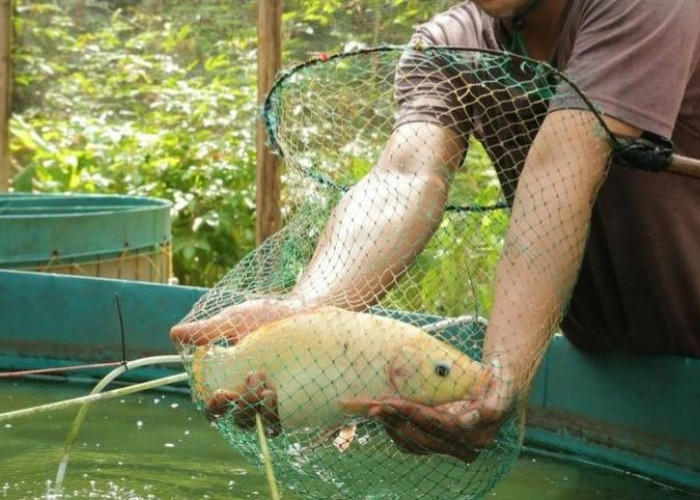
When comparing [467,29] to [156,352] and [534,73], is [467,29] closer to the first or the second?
[534,73]

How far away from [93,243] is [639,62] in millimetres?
2847

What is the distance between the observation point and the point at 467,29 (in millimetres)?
2930

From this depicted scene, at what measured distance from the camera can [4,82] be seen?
19.9ft

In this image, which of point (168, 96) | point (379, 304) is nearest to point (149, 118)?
point (168, 96)

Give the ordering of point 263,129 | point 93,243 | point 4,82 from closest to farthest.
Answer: point 263,129 < point 93,243 < point 4,82

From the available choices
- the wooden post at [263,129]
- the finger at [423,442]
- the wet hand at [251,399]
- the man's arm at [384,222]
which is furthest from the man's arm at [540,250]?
the wooden post at [263,129]

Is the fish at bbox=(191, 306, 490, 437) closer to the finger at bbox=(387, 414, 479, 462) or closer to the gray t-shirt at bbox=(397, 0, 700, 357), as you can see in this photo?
the finger at bbox=(387, 414, 479, 462)

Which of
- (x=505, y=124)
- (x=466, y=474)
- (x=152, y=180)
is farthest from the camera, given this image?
(x=152, y=180)

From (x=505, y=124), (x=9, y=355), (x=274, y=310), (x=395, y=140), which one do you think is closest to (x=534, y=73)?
(x=505, y=124)

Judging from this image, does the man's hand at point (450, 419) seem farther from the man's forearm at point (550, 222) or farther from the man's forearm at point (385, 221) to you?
the man's forearm at point (385, 221)

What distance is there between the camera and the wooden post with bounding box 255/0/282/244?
481cm

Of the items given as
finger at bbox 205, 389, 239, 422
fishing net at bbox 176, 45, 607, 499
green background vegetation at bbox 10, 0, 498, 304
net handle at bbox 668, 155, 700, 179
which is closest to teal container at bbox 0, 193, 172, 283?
green background vegetation at bbox 10, 0, 498, 304

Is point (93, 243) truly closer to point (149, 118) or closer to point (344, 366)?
point (344, 366)

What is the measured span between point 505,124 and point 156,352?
5.33 feet
